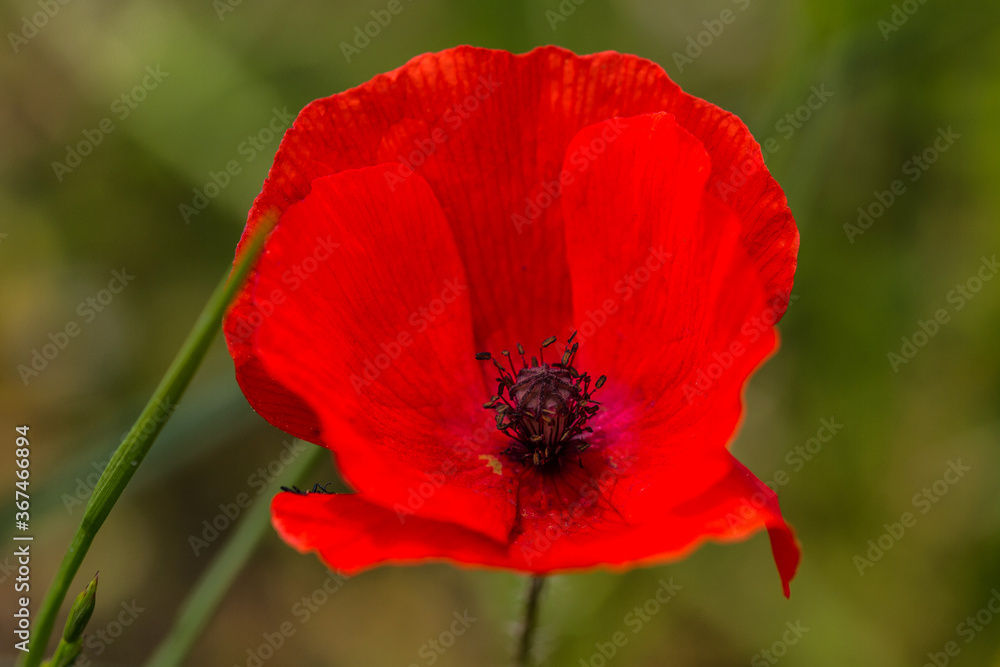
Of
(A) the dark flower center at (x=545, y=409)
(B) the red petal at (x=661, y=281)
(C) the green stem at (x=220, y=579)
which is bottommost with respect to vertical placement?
(C) the green stem at (x=220, y=579)

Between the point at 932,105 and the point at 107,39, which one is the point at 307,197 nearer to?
the point at 107,39

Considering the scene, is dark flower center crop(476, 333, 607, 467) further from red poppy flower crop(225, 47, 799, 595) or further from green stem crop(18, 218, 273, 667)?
green stem crop(18, 218, 273, 667)

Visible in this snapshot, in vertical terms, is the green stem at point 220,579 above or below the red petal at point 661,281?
below

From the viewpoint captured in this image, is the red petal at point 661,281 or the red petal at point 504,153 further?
the red petal at point 504,153

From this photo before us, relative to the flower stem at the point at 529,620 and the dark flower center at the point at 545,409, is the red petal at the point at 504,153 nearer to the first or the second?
the dark flower center at the point at 545,409

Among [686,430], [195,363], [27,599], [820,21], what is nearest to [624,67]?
[686,430]

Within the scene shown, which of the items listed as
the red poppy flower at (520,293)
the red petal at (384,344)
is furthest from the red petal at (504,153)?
the red petal at (384,344)

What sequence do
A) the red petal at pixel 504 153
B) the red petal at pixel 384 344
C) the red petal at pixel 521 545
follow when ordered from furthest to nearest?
1. the red petal at pixel 504 153
2. the red petal at pixel 384 344
3. the red petal at pixel 521 545
